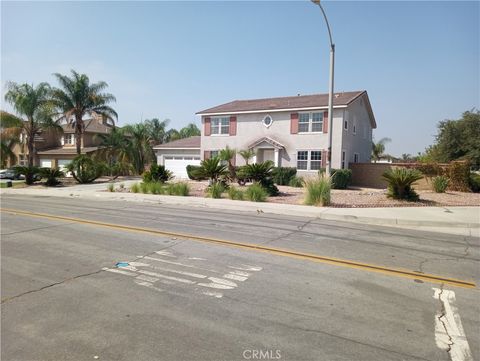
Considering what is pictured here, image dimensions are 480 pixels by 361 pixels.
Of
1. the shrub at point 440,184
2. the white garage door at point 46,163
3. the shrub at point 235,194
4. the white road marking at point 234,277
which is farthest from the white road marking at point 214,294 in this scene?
the white garage door at point 46,163

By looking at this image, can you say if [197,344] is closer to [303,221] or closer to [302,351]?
[302,351]

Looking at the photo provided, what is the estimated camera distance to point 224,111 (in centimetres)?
2928

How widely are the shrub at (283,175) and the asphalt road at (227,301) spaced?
16573 millimetres

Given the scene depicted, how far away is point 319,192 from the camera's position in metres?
14.3

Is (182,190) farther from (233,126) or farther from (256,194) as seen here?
(233,126)

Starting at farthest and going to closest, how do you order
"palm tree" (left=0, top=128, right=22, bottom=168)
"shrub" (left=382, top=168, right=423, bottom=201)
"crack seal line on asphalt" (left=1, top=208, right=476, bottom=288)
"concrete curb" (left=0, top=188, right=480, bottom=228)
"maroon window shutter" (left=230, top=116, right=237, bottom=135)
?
"palm tree" (left=0, top=128, right=22, bottom=168) → "maroon window shutter" (left=230, top=116, right=237, bottom=135) → "shrub" (left=382, top=168, right=423, bottom=201) → "concrete curb" (left=0, top=188, right=480, bottom=228) → "crack seal line on asphalt" (left=1, top=208, right=476, bottom=288)

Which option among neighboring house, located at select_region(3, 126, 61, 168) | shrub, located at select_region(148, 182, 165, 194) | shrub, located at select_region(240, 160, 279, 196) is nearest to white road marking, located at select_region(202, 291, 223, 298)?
shrub, located at select_region(240, 160, 279, 196)

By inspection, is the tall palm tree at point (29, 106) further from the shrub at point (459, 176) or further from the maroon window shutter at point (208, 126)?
the shrub at point (459, 176)

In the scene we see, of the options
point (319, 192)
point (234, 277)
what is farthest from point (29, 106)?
point (234, 277)

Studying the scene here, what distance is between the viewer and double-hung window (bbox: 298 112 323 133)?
25.0m

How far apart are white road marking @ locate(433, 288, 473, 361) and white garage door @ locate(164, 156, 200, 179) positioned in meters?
29.0

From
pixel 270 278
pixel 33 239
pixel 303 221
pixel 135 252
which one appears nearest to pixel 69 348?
pixel 270 278

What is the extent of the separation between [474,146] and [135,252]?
37634mm

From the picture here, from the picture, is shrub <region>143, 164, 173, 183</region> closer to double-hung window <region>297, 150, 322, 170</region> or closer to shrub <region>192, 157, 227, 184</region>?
shrub <region>192, 157, 227, 184</region>
